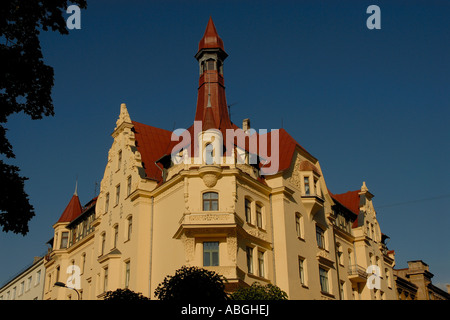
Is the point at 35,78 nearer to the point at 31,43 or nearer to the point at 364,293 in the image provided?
the point at 31,43

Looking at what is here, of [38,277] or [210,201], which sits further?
[38,277]

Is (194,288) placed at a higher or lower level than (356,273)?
lower

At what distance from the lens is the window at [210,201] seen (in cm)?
3545

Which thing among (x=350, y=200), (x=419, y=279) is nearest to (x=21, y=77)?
(x=350, y=200)

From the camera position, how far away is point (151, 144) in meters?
44.4

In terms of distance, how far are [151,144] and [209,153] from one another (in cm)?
899

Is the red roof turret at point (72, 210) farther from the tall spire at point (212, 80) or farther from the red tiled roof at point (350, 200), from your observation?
the red tiled roof at point (350, 200)

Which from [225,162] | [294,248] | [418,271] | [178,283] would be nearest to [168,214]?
[225,162]

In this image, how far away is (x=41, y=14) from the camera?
1714cm

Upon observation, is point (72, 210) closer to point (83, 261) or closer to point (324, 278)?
point (83, 261)

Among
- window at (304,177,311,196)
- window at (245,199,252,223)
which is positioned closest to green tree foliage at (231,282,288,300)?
window at (245,199,252,223)

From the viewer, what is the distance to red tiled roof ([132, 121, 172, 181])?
41812 millimetres

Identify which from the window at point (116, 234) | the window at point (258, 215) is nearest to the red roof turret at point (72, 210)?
the window at point (116, 234)

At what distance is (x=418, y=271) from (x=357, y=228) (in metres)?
21.4
